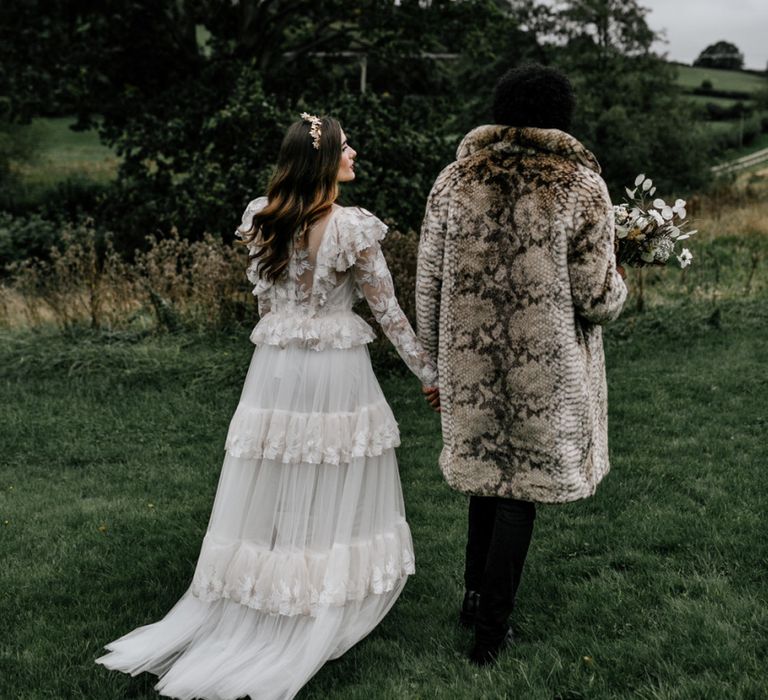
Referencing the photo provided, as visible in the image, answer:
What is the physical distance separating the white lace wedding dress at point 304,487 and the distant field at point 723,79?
4308cm

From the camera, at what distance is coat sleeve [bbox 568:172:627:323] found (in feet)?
9.90

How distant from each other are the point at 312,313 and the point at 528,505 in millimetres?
1127

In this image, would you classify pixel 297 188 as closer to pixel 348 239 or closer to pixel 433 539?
pixel 348 239

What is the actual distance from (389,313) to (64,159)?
93.2 ft

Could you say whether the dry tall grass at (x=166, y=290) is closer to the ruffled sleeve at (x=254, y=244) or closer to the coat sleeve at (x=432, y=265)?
the ruffled sleeve at (x=254, y=244)

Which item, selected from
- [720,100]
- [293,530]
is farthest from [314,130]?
[720,100]

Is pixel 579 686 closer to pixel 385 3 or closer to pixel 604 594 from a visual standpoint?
pixel 604 594

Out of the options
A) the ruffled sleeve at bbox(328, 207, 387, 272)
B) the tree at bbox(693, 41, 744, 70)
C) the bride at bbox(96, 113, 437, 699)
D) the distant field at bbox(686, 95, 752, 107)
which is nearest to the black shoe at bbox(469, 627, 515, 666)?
the bride at bbox(96, 113, 437, 699)

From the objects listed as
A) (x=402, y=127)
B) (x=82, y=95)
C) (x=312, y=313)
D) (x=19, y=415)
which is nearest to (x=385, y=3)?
(x=402, y=127)

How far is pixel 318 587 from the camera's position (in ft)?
11.3

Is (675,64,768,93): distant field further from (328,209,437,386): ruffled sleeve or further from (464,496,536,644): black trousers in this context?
(464,496,536,644): black trousers

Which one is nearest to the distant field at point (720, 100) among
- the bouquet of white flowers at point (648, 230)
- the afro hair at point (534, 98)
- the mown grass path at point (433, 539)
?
the mown grass path at point (433, 539)

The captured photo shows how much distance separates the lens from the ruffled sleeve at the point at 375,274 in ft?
11.1

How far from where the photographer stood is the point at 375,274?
3.47 metres
